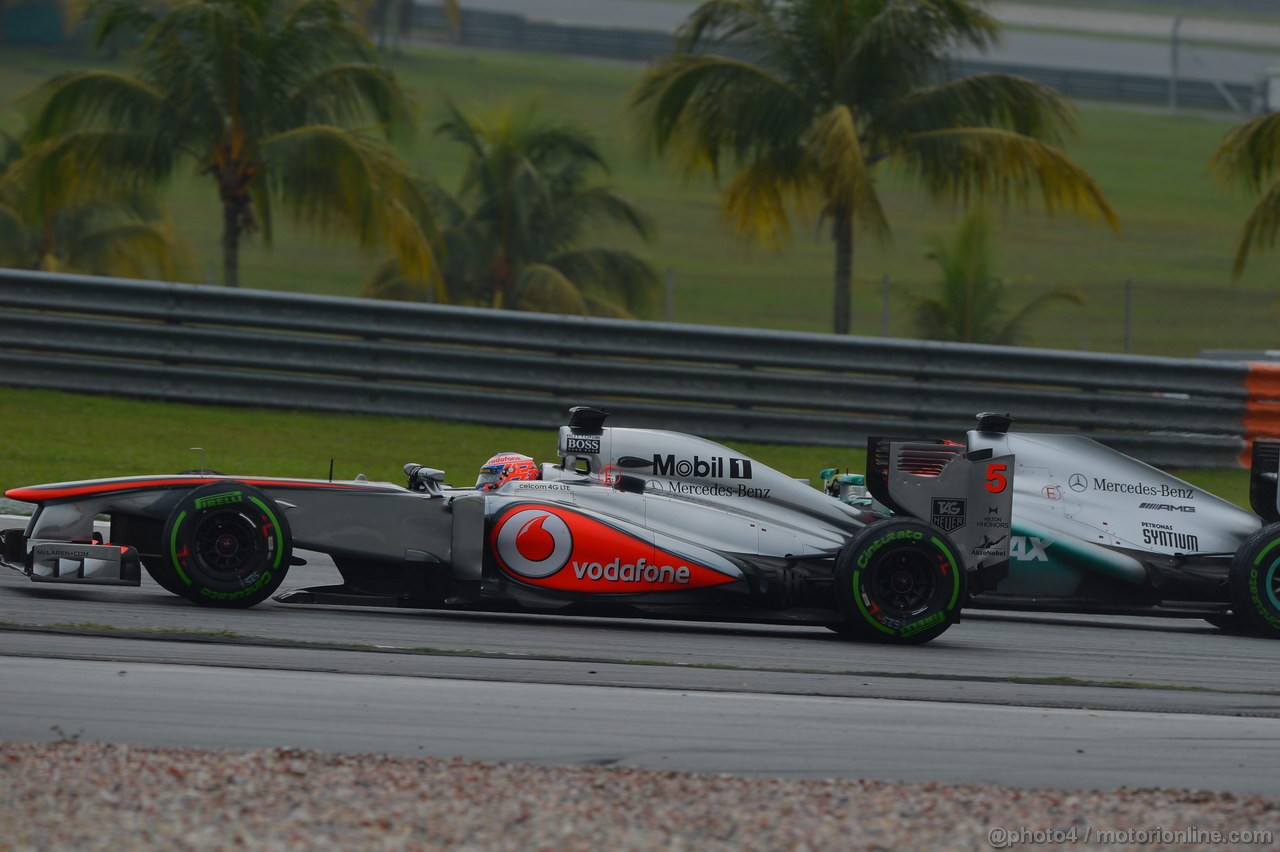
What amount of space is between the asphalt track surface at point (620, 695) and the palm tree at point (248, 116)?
24.0 ft

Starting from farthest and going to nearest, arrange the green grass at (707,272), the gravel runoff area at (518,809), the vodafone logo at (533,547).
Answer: the green grass at (707,272)
the vodafone logo at (533,547)
the gravel runoff area at (518,809)

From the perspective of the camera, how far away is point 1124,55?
179 ft

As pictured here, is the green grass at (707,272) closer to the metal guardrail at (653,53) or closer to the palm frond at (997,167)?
the metal guardrail at (653,53)

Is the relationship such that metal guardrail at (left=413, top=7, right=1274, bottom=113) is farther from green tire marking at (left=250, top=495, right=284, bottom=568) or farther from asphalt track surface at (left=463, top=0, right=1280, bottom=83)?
green tire marking at (left=250, top=495, right=284, bottom=568)

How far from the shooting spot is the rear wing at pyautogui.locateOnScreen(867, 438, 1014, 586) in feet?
27.2

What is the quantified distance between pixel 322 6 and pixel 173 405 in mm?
4276

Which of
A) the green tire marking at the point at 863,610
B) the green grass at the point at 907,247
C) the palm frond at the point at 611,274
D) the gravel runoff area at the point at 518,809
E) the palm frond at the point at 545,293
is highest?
the green grass at the point at 907,247

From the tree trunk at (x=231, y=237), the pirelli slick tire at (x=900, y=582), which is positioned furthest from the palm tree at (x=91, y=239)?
the pirelli slick tire at (x=900, y=582)

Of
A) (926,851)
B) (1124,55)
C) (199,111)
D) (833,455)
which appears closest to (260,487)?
(926,851)

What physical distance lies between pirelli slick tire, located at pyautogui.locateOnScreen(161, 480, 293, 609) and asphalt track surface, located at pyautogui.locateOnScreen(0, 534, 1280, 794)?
0.44 ft

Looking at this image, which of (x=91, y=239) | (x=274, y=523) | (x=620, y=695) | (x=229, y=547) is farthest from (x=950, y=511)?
(x=91, y=239)

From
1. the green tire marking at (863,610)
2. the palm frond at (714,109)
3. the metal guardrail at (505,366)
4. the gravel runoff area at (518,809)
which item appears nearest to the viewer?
the gravel runoff area at (518,809)

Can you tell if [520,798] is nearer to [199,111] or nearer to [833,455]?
Result: [833,455]

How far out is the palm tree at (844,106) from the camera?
1545cm
